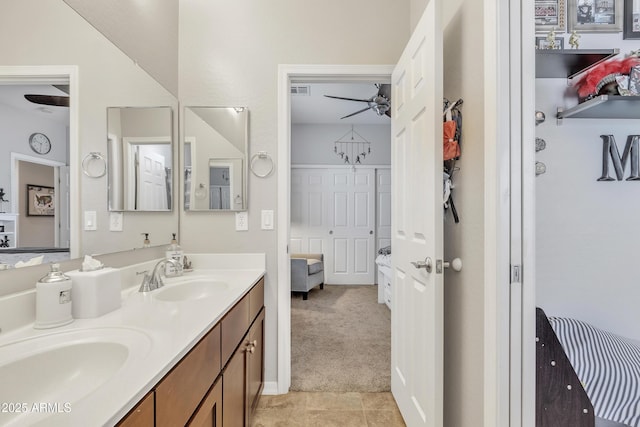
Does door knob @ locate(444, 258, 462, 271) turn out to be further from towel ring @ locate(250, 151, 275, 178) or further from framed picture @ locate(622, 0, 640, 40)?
framed picture @ locate(622, 0, 640, 40)

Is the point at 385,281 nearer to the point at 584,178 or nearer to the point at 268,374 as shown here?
the point at 268,374

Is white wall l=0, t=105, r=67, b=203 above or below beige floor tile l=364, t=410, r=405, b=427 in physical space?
above

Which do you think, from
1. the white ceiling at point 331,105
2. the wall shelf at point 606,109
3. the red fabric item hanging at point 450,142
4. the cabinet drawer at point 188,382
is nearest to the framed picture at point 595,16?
the wall shelf at point 606,109

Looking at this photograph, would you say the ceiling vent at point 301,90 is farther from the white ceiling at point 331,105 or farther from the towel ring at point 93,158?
the towel ring at point 93,158

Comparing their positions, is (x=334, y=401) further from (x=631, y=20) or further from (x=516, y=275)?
(x=631, y=20)

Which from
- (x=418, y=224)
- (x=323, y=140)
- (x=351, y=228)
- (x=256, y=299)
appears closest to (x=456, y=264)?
(x=418, y=224)

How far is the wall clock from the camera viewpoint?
3.22ft

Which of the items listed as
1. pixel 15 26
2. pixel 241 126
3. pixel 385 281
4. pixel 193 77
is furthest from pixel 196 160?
pixel 385 281

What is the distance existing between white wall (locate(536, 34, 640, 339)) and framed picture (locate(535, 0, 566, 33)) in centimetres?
29

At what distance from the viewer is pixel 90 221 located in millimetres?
1229

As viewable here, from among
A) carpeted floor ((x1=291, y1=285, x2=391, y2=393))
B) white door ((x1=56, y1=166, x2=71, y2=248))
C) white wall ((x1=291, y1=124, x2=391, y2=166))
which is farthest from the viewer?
white wall ((x1=291, y1=124, x2=391, y2=166))

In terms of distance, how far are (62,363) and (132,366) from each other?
0.26m

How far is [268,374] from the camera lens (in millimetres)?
1910

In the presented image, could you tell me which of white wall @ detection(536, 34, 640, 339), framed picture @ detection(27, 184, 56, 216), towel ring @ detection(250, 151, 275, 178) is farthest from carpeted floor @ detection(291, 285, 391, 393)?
framed picture @ detection(27, 184, 56, 216)
